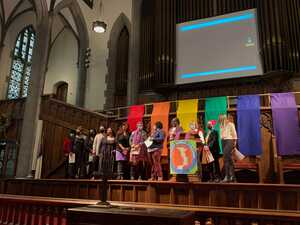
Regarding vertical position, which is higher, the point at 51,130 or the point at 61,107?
the point at 61,107

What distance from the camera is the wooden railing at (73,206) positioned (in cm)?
238

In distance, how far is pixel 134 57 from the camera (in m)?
10.3

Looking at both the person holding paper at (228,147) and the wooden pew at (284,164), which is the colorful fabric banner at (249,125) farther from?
the person holding paper at (228,147)

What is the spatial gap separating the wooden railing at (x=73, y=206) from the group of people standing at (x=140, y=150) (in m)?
1.80

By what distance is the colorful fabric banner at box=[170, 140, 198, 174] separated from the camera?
4.76 meters

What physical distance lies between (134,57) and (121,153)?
16.4 feet

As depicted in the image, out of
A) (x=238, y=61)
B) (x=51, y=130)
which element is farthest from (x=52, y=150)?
(x=238, y=61)

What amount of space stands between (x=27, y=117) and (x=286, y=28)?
8045mm

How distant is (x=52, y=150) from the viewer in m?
8.85

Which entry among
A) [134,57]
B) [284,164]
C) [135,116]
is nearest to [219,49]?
[134,57]

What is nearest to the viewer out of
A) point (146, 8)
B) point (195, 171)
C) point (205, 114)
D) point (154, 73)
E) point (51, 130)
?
point (195, 171)

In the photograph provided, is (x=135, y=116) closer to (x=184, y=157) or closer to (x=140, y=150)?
(x=140, y=150)

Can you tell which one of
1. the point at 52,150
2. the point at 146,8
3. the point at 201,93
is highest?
the point at 146,8

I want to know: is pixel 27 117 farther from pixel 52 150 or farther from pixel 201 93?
pixel 201 93
